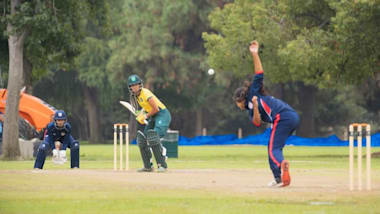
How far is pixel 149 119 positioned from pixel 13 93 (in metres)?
11.9

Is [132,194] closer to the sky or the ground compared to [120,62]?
closer to the ground

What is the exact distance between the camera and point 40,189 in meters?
13.6

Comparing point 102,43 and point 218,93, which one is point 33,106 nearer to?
point 102,43

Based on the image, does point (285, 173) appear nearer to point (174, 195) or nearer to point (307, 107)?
point (174, 195)

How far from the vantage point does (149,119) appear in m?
18.8

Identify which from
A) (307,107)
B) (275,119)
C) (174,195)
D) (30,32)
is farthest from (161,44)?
(174,195)

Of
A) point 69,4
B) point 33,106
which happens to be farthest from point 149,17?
point 69,4

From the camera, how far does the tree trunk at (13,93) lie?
96.4 ft

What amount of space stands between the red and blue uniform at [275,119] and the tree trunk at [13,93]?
16452 mm

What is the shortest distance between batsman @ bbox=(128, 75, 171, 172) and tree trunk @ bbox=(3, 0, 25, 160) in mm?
11440

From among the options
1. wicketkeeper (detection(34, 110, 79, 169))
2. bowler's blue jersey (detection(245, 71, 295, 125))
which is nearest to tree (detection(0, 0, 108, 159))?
wicketkeeper (detection(34, 110, 79, 169))

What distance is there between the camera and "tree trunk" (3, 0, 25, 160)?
96.4 ft

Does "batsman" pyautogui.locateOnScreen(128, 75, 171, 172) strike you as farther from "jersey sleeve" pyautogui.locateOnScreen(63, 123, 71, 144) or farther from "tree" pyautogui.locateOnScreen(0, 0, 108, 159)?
"tree" pyautogui.locateOnScreen(0, 0, 108, 159)

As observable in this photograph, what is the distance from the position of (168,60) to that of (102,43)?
17.7 feet
